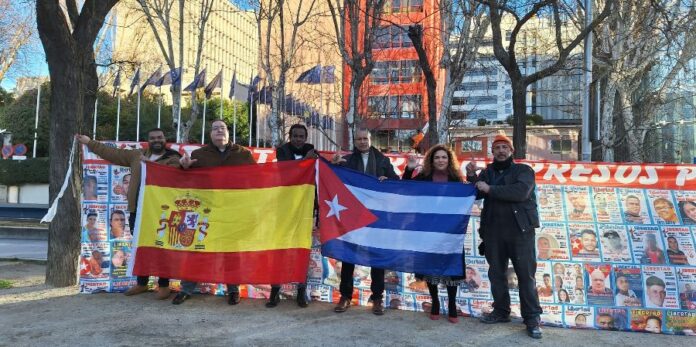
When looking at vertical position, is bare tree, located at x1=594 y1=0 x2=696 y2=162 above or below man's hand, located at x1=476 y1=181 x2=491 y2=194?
above

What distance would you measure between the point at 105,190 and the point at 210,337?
2.74 m

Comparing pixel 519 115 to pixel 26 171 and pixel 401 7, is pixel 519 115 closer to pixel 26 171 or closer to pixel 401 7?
pixel 401 7

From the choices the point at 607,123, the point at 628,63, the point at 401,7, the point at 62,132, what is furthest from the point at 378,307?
the point at 628,63

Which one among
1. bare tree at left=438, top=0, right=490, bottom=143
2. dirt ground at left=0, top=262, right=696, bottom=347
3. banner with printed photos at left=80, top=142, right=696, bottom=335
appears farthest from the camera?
bare tree at left=438, top=0, right=490, bottom=143

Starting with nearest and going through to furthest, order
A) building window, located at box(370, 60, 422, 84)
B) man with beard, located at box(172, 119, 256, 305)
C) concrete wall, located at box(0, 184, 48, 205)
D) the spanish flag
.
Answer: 1. the spanish flag
2. man with beard, located at box(172, 119, 256, 305)
3. building window, located at box(370, 60, 422, 84)
4. concrete wall, located at box(0, 184, 48, 205)

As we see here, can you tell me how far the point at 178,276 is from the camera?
234 inches

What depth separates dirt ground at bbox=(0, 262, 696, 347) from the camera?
4.80 metres

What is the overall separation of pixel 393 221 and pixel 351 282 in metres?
0.89

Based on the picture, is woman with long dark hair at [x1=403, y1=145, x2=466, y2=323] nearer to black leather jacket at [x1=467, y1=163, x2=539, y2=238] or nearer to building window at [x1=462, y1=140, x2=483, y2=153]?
black leather jacket at [x1=467, y1=163, x2=539, y2=238]

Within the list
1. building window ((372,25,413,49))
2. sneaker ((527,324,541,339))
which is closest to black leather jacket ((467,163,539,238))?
sneaker ((527,324,541,339))

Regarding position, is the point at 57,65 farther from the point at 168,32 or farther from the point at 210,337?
the point at 168,32

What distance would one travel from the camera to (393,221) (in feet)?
18.4

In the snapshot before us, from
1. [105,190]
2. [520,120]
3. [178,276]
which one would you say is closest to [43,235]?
[105,190]

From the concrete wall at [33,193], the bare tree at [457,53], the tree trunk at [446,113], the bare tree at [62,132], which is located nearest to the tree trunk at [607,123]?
the bare tree at [457,53]
